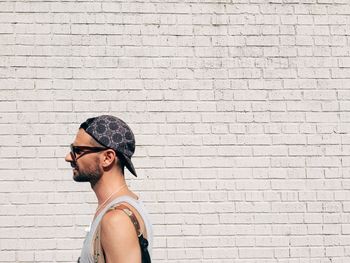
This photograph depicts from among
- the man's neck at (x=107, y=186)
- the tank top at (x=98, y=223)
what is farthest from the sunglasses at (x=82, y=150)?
the tank top at (x=98, y=223)

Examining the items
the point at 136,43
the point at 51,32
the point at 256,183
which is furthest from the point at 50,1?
the point at 256,183

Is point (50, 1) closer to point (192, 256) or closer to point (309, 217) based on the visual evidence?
point (192, 256)

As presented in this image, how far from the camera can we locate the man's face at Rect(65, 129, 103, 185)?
3.22m

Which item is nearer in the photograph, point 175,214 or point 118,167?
point 118,167

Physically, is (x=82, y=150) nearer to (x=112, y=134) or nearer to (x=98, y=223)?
(x=112, y=134)

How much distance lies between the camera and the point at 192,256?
6.51 metres

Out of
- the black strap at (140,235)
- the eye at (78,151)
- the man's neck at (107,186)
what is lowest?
the black strap at (140,235)

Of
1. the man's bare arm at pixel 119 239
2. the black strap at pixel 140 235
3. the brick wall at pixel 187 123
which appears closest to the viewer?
the man's bare arm at pixel 119 239

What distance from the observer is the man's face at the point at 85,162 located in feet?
10.6

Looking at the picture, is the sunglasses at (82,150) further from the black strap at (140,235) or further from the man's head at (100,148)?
the black strap at (140,235)

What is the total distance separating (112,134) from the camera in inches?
126

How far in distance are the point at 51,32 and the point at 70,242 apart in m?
2.25

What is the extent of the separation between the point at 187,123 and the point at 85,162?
3.46 metres

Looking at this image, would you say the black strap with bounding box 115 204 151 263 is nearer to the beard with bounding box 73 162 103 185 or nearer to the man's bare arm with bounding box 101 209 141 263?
the man's bare arm with bounding box 101 209 141 263
